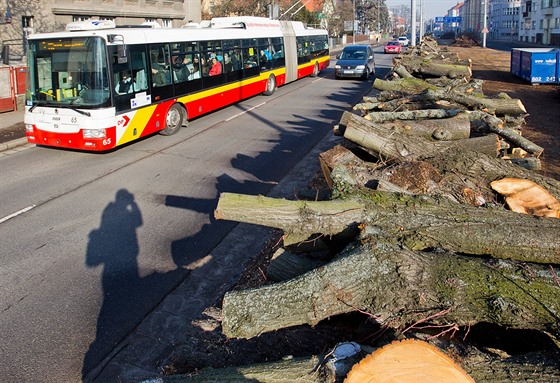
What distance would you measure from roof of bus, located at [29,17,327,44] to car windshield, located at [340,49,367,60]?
4219 mm

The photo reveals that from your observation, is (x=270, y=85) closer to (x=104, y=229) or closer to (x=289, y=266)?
(x=104, y=229)

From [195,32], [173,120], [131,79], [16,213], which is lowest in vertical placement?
[16,213]

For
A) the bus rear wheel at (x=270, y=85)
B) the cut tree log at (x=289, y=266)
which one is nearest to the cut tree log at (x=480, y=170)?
the cut tree log at (x=289, y=266)

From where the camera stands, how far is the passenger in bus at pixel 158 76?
14.5 meters

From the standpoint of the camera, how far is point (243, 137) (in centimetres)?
1539

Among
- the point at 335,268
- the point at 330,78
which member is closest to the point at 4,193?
the point at 335,268

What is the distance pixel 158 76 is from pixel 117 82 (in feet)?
6.48

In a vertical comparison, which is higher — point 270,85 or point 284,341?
point 270,85

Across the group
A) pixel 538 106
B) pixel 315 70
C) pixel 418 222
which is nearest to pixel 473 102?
pixel 418 222

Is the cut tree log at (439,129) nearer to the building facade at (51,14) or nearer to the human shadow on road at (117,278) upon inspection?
the human shadow on road at (117,278)

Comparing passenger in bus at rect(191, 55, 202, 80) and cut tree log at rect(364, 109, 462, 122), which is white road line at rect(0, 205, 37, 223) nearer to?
cut tree log at rect(364, 109, 462, 122)

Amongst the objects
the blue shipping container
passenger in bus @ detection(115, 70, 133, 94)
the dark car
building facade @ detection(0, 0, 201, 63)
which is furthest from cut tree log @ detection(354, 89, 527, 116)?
the dark car

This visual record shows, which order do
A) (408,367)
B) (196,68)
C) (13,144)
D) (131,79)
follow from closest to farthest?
(408,367) → (131,79) → (13,144) → (196,68)

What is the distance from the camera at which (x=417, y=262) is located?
4.57m
